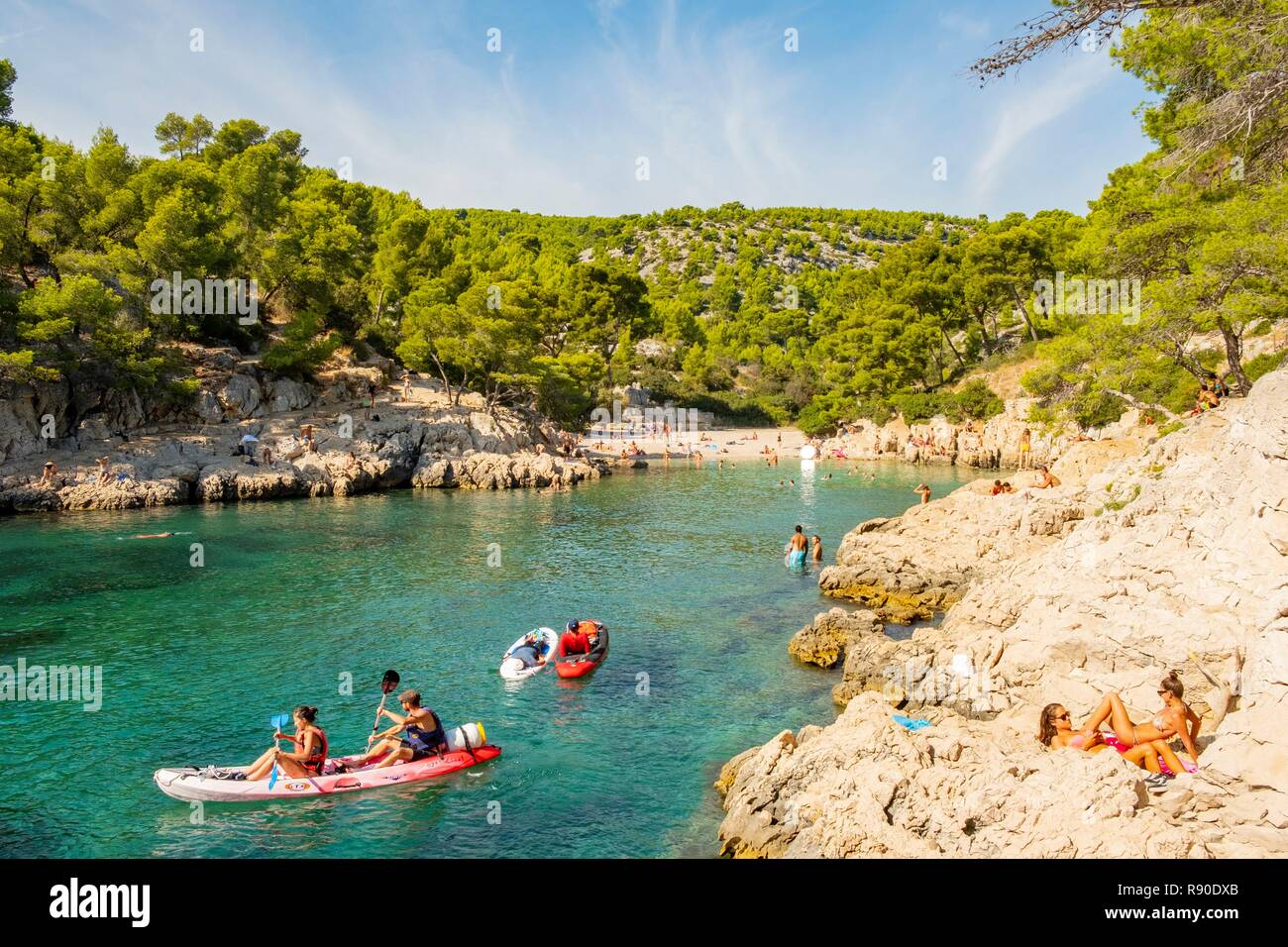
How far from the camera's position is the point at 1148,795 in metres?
8.53

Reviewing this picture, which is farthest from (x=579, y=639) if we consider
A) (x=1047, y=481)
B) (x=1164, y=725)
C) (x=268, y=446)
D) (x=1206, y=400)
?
(x=268, y=446)

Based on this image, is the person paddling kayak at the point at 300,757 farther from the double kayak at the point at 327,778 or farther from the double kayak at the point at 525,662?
the double kayak at the point at 525,662

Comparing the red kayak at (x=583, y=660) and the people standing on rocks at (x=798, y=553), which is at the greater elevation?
the people standing on rocks at (x=798, y=553)

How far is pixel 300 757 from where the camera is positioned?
38.4ft

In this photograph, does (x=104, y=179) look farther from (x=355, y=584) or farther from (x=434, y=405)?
(x=355, y=584)

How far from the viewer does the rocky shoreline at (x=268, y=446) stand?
36.4m

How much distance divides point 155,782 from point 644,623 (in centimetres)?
1117

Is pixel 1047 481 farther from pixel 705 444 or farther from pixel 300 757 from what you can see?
pixel 705 444

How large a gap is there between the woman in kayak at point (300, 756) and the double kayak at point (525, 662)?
16.8 ft

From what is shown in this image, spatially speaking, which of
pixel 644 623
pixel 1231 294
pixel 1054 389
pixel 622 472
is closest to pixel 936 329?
pixel 622 472

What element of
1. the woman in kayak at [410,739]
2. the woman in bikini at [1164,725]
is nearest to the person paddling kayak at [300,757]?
the woman in kayak at [410,739]

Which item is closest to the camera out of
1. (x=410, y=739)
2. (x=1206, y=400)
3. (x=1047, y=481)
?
(x=410, y=739)

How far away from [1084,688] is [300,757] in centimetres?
1189

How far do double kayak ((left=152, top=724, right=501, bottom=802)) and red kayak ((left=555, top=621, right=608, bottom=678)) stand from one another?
4010 millimetres
